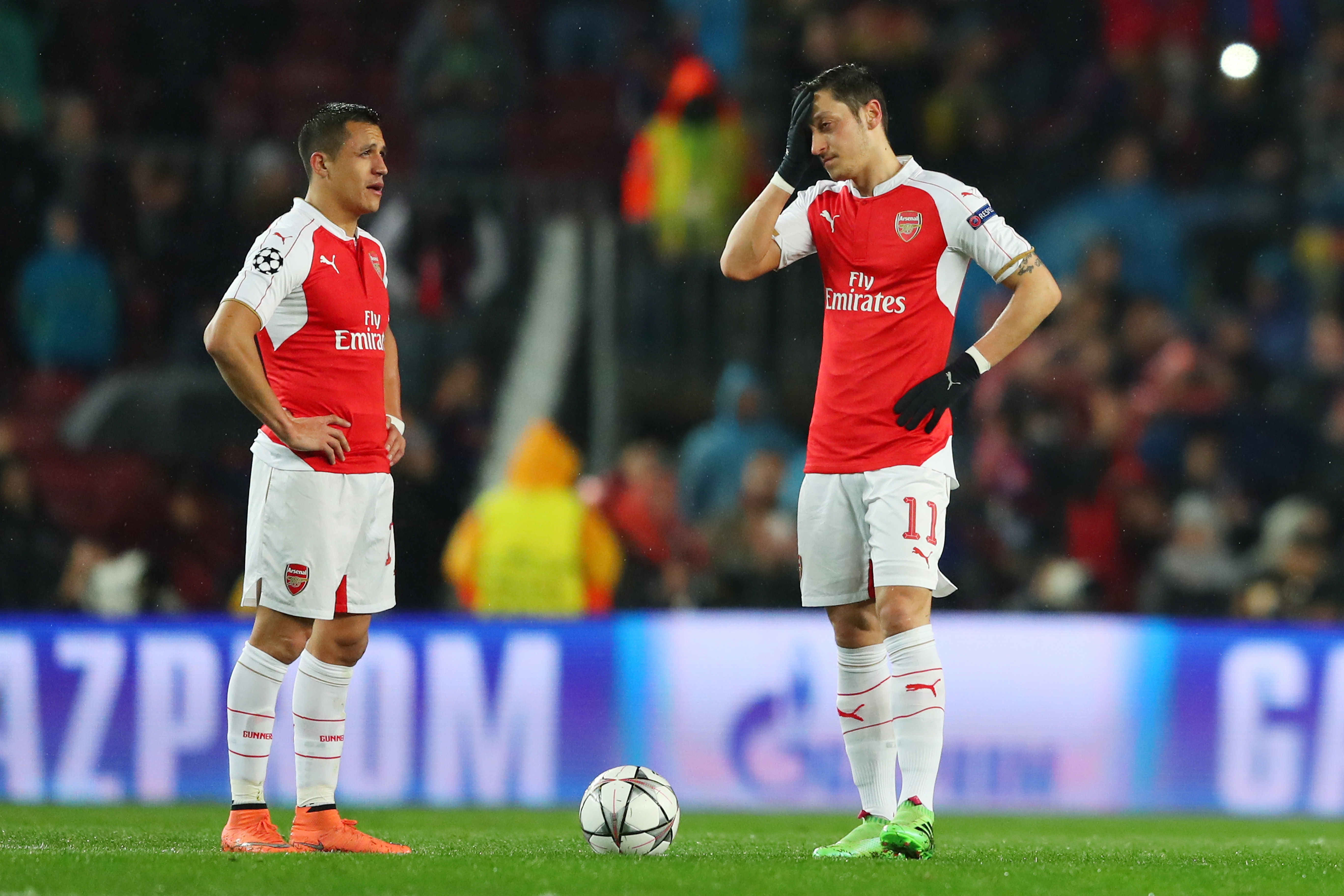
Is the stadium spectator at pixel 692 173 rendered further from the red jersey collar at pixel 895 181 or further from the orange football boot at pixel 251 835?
the orange football boot at pixel 251 835

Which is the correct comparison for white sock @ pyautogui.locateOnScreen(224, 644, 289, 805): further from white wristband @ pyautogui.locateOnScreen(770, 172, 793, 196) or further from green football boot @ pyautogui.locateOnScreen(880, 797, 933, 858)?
white wristband @ pyautogui.locateOnScreen(770, 172, 793, 196)

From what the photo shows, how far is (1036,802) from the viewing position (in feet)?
30.7

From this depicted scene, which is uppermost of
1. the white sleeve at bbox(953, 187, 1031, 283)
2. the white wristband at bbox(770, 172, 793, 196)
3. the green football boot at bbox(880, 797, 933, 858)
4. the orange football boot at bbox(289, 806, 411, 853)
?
the white wristband at bbox(770, 172, 793, 196)

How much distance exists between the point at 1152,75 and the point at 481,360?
5624 mm

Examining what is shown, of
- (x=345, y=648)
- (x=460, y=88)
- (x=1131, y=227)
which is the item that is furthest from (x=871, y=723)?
(x=460, y=88)

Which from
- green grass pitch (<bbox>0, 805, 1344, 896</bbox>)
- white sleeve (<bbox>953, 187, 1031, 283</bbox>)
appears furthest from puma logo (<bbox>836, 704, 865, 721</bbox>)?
white sleeve (<bbox>953, 187, 1031, 283</bbox>)

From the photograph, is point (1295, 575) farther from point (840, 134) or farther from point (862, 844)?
point (840, 134)

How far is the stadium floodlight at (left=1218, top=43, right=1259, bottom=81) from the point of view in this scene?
1391 cm

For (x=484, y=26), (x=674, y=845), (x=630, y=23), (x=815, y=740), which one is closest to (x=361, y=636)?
(x=674, y=845)

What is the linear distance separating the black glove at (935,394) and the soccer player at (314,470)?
1.75 meters

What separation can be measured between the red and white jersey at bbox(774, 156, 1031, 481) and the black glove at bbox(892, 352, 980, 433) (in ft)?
0.25

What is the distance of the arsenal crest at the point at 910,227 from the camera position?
5941 millimetres

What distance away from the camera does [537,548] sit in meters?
10.2

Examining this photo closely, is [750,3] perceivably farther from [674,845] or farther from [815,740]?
[674,845]
